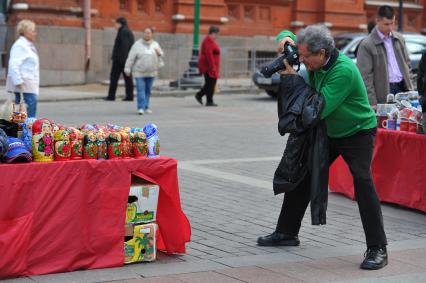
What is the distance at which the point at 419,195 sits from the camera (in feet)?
27.7

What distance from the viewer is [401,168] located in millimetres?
8641

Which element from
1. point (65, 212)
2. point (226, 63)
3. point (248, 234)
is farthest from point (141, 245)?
point (226, 63)

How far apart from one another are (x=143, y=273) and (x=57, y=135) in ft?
3.55

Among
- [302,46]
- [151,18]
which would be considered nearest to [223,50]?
[151,18]

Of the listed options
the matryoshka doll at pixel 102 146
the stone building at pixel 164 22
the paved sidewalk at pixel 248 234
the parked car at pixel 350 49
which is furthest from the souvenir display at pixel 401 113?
the stone building at pixel 164 22

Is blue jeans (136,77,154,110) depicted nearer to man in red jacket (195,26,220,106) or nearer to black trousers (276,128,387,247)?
man in red jacket (195,26,220,106)

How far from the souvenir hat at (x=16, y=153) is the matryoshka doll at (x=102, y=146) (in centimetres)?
50

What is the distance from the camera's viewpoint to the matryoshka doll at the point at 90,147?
6371mm

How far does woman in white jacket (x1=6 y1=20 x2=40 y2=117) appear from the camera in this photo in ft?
39.2

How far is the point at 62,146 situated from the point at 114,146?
1.26 ft

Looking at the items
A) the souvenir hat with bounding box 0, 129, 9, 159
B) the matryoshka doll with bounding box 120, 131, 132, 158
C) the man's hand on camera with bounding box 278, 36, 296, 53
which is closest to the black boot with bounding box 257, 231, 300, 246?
the matryoshka doll with bounding box 120, 131, 132, 158

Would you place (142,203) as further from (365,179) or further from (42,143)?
(365,179)

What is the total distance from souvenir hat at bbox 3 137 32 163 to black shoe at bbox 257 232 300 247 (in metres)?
1.92

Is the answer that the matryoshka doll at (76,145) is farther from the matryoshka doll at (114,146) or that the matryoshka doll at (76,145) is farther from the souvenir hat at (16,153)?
the souvenir hat at (16,153)
